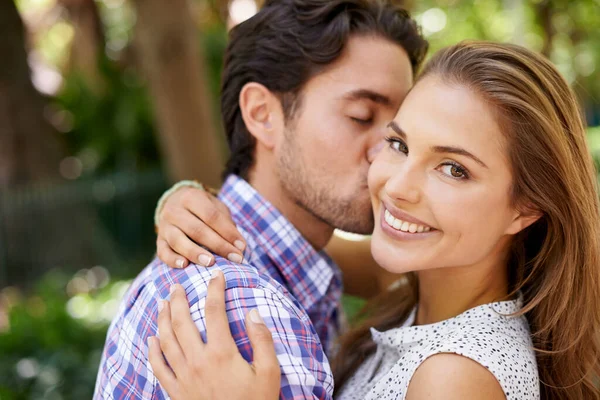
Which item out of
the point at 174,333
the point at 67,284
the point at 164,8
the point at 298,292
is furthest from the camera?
the point at 67,284

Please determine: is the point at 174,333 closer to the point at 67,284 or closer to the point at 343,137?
the point at 343,137

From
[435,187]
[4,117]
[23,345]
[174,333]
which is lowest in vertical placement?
[23,345]

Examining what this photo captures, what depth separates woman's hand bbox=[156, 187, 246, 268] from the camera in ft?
6.53

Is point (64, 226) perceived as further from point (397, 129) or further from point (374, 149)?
point (397, 129)

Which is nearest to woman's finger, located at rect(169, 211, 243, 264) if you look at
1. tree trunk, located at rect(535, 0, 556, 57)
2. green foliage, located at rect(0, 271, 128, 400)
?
green foliage, located at rect(0, 271, 128, 400)

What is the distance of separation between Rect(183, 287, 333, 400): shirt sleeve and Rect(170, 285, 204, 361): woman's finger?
2cm

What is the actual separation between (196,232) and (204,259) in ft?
0.53

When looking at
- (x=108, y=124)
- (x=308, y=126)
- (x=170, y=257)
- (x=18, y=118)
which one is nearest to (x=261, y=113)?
(x=308, y=126)

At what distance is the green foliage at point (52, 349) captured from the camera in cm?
373

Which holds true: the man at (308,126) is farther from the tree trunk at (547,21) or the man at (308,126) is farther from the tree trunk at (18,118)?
the tree trunk at (547,21)

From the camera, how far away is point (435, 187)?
1872 millimetres

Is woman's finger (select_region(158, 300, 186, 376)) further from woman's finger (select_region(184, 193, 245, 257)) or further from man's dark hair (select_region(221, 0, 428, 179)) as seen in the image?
man's dark hair (select_region(221, 0, 428, 179))

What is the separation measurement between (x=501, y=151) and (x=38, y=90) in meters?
7.55

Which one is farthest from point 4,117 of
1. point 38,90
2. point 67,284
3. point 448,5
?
point 448,5
